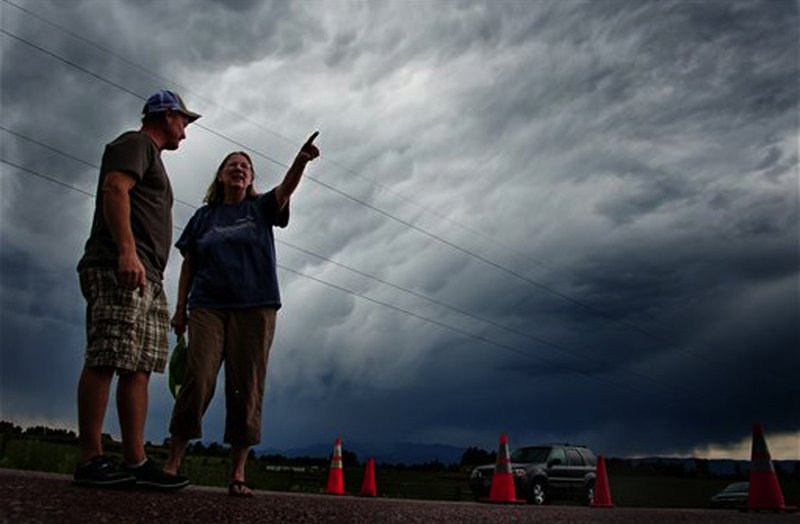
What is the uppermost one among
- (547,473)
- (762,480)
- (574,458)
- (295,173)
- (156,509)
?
(295,173)

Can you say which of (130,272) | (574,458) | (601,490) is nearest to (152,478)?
(130,272)

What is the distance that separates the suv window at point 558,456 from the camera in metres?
16.3

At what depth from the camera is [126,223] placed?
10.9 ft

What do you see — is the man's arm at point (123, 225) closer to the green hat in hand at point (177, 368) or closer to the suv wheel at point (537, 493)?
the green hat in hand at point (177, 368)

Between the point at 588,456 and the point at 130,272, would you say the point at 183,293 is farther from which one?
the point at 588,456

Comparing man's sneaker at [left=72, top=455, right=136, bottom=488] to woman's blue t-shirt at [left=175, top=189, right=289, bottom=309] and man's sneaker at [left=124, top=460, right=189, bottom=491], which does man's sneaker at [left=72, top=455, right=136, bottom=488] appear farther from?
woman's blue t-shirt at [left=175, top=189, right=289, bottom=309]

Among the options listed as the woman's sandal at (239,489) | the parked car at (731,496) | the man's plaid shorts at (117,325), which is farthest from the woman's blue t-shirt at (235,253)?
the parked car at (731,496)

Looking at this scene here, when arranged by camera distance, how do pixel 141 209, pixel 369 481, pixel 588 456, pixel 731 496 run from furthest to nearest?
pixel 731 496
pixel 588 456
pixel 369 481
pixel 141 209

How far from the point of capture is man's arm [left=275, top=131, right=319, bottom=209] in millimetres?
4234

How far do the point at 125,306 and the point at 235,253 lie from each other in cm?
110

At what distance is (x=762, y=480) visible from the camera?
29.2ft

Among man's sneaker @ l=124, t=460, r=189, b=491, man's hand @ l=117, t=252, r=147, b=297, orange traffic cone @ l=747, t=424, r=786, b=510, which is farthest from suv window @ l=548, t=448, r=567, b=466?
man's hand @ l=117, t=252, r=147, b=297

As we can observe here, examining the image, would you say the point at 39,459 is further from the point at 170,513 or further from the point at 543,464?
the point at 543,464

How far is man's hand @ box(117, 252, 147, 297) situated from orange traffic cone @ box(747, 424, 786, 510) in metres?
7.94
